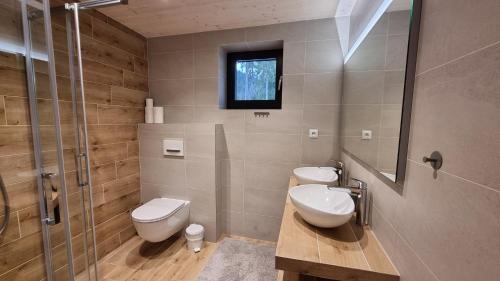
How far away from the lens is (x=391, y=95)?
958mm

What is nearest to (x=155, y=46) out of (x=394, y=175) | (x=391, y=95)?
(x=391, y=95)

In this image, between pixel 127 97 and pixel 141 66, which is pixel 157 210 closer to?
pixel 127 97

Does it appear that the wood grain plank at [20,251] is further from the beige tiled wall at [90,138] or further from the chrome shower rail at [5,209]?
the chrome shower rail at [5,209]

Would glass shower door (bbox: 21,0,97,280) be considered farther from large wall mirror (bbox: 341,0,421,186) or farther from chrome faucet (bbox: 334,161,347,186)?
chrome faucet (bbox: 334,161,347,186)

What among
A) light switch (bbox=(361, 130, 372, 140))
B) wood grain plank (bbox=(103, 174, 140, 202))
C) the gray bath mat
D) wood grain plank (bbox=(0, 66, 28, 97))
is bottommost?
the gray bath mat

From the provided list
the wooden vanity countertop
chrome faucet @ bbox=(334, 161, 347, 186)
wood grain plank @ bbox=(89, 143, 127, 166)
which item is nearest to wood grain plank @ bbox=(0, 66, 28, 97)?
wood grain plank @ bbox=(89, 143, 127, 166)

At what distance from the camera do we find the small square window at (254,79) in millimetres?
2291

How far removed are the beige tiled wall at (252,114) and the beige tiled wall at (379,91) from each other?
0.34 meters

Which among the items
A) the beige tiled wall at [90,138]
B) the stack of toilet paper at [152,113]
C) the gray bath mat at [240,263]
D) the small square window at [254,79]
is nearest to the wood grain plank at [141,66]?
the beige tiled wall at [90,138]

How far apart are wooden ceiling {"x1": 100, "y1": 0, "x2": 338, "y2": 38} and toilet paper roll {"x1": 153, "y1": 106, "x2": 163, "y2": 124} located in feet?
2.67

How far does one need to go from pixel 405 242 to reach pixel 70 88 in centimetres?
193

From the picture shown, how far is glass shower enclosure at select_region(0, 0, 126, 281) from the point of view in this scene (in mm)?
1212

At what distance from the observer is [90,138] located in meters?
1.80

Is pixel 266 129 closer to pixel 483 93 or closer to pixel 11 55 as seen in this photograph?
pixel 483 93
